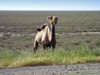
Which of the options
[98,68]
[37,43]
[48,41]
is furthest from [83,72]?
[37,43]

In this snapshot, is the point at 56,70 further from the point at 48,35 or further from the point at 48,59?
the point at 48,35

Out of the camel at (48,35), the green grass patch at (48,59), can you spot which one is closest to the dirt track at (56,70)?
the green grass patch at (48,59)

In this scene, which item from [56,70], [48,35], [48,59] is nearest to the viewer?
[56,70]

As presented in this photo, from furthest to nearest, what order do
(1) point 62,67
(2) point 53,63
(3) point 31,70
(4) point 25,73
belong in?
(2) point 53,63 < (1) point 62,67 < (3) point 31,70 < (4) point 25,73

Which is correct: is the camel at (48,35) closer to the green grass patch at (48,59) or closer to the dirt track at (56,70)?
the green grass patch at (48,59)

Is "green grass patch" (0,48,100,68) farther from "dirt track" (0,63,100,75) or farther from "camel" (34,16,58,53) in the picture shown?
"camel" (34,16,58,53)

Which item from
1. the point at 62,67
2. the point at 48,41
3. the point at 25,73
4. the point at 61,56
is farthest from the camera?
the point at 48,41

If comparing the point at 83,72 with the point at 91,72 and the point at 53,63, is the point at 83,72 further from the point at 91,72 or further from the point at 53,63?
the point at 53,63

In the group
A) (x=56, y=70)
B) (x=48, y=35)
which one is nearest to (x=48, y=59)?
(x=56, y=70)

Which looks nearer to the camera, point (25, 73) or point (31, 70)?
point (25, 73)

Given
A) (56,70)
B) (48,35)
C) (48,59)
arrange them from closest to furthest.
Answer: (56,70), (48,59), (48,35)

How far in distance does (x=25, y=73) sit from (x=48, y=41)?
484 centimetres

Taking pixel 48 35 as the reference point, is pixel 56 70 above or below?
below

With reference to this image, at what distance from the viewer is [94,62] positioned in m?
8.91
